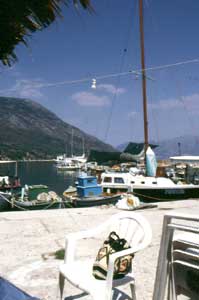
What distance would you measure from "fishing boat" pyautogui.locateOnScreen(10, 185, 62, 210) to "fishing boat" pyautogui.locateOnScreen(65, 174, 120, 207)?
901mm

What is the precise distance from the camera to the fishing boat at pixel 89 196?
1986 cm

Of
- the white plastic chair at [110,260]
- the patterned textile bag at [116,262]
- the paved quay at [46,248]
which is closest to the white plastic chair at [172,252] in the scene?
the white plastic chair at [110,260]

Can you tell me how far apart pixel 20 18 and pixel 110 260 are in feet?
6.31

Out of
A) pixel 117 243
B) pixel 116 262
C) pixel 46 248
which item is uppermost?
pixel 117 243

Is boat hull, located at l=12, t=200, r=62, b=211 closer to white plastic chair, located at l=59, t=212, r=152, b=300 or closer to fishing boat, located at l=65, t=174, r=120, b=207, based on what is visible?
fishing boat, located at l=65, t=174, r=120, b=207

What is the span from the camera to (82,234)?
12.4 feet

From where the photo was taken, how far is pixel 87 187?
20.6 metres

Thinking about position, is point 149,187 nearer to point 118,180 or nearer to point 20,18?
point 118,180

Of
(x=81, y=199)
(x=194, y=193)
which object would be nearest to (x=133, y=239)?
(x=81, y=199)

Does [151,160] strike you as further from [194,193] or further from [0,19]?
[0,19]

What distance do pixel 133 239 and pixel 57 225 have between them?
4.98 meters

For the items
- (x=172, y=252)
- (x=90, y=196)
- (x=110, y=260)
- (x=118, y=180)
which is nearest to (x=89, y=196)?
(x=90, y=196)

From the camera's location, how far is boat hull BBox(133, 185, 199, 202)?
22.5m

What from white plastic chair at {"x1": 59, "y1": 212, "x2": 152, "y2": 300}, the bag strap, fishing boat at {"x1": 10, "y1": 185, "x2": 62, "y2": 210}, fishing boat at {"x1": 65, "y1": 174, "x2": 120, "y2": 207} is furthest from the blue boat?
the bag strap
